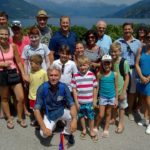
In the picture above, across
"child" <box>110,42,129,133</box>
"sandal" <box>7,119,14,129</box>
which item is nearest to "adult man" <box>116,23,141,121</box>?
"child" <box>110,42,129,133</box>

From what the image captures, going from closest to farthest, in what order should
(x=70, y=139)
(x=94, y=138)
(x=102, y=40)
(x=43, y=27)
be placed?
(x=70, y=139)
(x=94, y=138)
(x=102, y=40)
(x=43, y=27)

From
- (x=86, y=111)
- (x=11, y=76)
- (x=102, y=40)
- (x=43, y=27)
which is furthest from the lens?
(x=43, y=27)

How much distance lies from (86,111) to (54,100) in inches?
26.9

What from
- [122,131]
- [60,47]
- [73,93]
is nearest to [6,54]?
[60,47]

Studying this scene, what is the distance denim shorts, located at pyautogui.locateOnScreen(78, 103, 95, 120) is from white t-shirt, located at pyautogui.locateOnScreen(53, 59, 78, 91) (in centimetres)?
52

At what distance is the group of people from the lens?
215 inches

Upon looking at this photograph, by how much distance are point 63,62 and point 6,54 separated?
109cm

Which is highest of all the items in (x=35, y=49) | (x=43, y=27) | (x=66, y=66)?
(x=43, y=27)

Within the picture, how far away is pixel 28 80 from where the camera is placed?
236 inches

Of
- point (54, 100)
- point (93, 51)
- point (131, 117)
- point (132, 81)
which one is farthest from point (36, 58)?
point (131, 117)

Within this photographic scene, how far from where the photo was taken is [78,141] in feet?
18.0

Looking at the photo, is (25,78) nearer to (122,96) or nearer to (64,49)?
(64,49)

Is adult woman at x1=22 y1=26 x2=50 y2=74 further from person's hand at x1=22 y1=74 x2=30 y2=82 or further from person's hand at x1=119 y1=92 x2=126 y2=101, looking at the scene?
person's hand at x1=119 y1=92 x2=126 y2=101

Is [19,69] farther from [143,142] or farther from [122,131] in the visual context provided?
[143,142]
